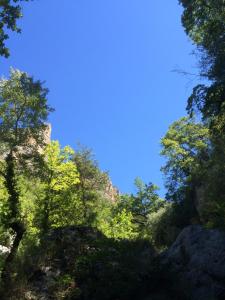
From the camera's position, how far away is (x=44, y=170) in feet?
91.2

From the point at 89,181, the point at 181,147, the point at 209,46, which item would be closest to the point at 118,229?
the point at 89,181

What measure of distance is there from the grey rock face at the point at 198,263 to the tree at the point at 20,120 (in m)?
13.0

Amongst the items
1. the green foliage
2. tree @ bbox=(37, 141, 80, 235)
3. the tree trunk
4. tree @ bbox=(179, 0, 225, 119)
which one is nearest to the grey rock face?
tree @ bbox=(179, 0, 225, 119)

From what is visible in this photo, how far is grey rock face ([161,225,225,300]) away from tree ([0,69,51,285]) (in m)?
13.0

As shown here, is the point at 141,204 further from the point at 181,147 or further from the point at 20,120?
the point at 20,120

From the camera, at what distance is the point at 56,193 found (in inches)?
1373

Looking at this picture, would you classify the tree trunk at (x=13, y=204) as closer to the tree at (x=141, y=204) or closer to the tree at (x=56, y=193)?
the tree at (x=56, y=193)

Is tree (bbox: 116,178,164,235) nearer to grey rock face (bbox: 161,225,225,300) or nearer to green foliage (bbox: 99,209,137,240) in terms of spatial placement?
green foliage (bbox: 99,209,137,240)

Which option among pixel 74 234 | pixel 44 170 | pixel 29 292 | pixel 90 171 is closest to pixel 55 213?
pixel 44 170

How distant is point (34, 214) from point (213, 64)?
22.0 metres

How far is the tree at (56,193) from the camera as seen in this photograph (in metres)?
33.1

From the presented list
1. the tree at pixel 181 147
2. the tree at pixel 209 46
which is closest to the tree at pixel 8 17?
the tree at pixel 209 46

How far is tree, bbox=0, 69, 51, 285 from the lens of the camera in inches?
1022

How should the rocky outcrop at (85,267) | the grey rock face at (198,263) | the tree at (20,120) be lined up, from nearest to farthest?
1. the rocky outcrop at (85,267)
2. the grey rock face at (198,263)
3. the tree at (20,120)
